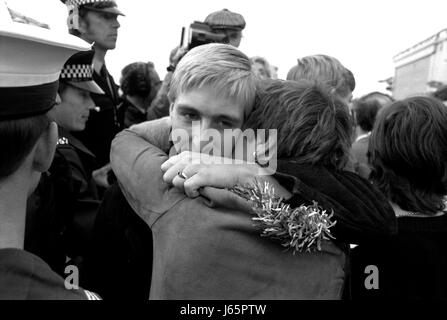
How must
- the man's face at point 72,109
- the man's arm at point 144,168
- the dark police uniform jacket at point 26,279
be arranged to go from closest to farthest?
the dark police uniform jacket at point 26,279 → the man's arm at point 144,168 → the man's face at point 72,109

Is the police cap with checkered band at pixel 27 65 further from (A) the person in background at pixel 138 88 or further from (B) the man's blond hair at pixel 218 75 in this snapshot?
(A) the person in background at pixel 138 88

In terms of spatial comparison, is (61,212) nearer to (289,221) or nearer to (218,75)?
(218,75)

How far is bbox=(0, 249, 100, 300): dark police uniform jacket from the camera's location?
100cm

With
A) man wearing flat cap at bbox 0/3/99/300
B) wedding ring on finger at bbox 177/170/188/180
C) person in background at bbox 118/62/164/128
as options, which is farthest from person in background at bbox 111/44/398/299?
person in background at bbox 118/62/164/128

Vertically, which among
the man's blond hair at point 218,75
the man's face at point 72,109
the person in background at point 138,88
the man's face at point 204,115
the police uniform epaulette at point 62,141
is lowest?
the person in background at point 138,88

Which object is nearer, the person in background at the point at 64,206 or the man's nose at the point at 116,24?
the person in background at the point at 64,206

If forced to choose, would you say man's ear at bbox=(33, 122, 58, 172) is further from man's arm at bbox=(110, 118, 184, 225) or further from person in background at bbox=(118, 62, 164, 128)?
person in background at bbox=(118, 62, 164, 128)

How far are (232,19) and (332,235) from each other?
8.23 feet

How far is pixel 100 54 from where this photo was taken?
12.4ft

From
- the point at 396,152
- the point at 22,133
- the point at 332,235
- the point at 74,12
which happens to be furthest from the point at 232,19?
the point at 22,133

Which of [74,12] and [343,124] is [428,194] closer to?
[343,124]

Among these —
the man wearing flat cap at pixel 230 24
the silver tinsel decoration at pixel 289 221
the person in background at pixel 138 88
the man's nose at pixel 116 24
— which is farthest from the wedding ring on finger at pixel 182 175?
the person in background at pixel 138 88

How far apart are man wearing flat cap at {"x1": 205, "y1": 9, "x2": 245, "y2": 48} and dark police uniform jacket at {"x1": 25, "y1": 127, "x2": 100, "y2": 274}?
4.98 ft

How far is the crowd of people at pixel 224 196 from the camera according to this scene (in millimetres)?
1093
